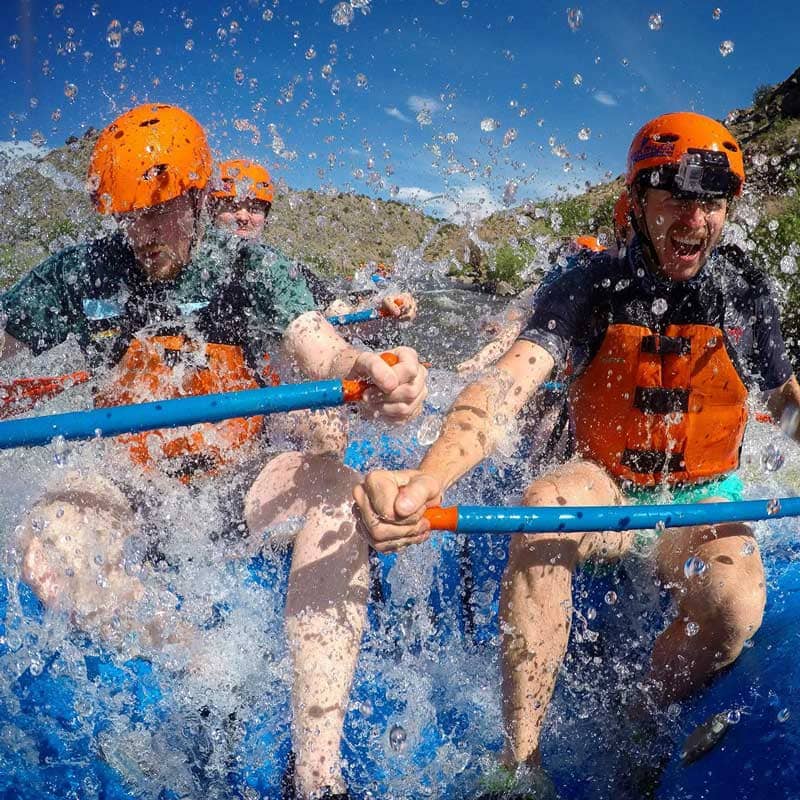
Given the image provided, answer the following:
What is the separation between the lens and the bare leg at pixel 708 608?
85.7 inches

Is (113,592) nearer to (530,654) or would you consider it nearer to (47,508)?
(47,508)

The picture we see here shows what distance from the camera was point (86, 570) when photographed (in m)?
2.40

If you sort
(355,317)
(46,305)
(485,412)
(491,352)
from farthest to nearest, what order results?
(355,317) < (491,352) < (46,305) < (485,412)

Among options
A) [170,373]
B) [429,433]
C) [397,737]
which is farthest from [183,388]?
[397,737]

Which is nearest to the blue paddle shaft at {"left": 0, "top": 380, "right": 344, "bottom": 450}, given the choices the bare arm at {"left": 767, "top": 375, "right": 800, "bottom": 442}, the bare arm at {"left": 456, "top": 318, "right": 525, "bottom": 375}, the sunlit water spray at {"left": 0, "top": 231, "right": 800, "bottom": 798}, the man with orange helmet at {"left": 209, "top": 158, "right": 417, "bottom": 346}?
the sunlit water spray at {"left": 0, "top": 231, "right": 800, "bottom": 798}

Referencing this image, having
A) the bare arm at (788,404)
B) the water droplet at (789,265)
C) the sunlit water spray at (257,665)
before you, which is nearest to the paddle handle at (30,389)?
the sunlit water spray at (257,665)

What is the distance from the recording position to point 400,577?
2805 millimetres

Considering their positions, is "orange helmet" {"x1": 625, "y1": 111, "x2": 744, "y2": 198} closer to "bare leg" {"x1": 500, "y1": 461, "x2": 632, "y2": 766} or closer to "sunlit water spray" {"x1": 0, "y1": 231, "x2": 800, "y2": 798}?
"sunlit water spray" {"x1": 0, "y1": 231, "x2": 800, "y2": 798}

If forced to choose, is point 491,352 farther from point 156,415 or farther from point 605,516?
point 156,415

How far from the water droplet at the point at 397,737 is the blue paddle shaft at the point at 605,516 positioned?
33.5 inches

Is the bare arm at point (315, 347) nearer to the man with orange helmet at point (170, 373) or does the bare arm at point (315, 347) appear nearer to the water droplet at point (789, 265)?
the man with orange helmet at point (170, 373)

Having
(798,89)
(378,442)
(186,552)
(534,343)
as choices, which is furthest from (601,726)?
(798,89)

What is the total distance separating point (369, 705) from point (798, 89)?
55185mm

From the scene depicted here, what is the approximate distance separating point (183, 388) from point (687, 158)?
1.91 m
